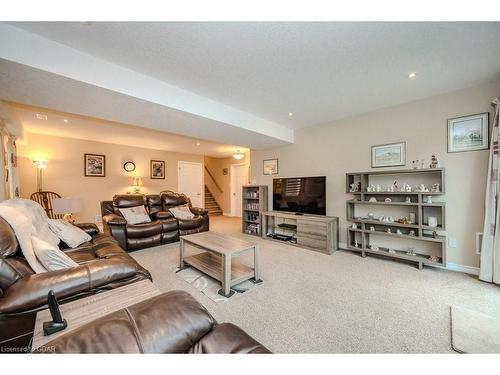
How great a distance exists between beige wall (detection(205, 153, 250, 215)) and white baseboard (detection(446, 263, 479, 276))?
588cm

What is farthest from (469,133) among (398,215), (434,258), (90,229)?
(90,229)

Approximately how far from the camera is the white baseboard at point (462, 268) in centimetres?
255

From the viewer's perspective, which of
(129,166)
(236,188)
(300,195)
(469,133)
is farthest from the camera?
(236,188)

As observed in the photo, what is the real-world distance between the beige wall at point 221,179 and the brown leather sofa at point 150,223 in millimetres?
3235

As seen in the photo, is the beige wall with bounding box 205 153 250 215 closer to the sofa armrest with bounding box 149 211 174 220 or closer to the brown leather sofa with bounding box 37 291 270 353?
the sofa armrest with bounding box 149 211 174 220

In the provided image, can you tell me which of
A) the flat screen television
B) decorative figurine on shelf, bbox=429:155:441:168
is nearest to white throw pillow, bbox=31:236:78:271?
the flat screen television

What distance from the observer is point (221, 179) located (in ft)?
27.7

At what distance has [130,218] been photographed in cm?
387

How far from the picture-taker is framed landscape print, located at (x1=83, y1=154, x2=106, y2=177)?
5328 mm

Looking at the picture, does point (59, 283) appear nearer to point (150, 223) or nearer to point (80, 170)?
point (150, 223)

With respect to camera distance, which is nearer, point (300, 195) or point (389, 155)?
point (389, 155)

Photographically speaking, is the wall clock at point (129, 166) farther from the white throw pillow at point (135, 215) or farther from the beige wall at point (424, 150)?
the beige wall at point (424, 150)

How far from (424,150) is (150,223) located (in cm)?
472
